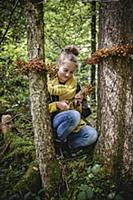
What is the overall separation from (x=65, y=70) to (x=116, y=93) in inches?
24.7

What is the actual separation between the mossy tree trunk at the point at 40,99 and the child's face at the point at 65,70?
0.38m

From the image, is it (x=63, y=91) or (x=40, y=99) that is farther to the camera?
(x=63, y=91)

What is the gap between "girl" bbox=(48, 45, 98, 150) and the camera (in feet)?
12.6

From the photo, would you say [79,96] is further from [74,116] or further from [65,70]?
[65,70]

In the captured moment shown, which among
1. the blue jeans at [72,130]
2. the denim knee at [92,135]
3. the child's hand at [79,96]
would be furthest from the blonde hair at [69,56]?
the denim knee at [92,135]

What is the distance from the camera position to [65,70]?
151 inches

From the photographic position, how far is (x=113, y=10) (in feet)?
11.9

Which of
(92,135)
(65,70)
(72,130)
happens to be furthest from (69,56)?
(92,135)

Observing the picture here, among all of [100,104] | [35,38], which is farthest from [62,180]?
[35,38]

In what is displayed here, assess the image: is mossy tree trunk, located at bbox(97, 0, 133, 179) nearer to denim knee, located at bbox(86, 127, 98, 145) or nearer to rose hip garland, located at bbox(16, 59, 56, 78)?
denim knee, located at bbox(86, 127, 98, 145)

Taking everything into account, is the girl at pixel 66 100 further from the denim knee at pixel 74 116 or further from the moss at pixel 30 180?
the moss at pixel 30 180

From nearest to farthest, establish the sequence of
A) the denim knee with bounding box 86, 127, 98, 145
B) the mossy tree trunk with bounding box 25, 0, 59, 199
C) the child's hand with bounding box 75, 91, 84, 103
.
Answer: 1. the mossy tree trunk with bounding box 25, 0, 59, 199
2. the child's hand with bounding box 75, 91, 84, 103
3. the denim knee with bounding box 86, 127, 98, 145

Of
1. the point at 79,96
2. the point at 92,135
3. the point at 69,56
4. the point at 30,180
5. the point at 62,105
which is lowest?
the point at 30,180

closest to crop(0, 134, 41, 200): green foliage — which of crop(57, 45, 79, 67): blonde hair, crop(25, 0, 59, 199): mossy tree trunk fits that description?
crop(25, 0, 59, 199): mossy tree trunk
